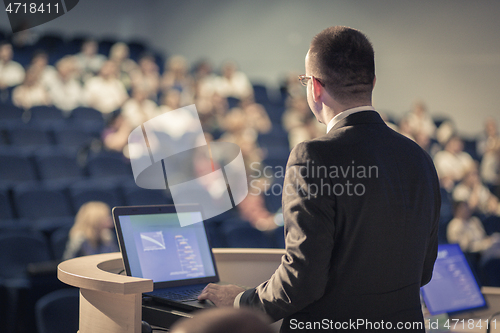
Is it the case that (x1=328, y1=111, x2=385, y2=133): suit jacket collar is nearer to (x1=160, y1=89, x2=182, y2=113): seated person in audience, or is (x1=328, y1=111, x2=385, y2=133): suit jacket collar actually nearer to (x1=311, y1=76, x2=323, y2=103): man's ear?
(x1=311, y1=76, x2=323, y2=103): man's ear

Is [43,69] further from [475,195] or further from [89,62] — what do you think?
[475,195]

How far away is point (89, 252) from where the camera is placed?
8.59 ft

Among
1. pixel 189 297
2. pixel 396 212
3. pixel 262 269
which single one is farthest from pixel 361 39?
pixel 262 269

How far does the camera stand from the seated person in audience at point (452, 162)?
5230 mm

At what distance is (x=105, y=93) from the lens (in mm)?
4934

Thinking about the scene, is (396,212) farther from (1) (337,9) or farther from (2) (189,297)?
(1) (337,9)

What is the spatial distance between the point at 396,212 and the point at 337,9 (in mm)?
6409

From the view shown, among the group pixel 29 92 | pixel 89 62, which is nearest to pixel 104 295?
pixel 29 92

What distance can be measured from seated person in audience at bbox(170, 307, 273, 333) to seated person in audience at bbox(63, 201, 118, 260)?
8.08 feet

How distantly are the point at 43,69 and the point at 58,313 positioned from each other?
3.68 meters

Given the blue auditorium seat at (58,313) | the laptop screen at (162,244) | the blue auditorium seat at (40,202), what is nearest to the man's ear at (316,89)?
the laptop screen at (162,244)

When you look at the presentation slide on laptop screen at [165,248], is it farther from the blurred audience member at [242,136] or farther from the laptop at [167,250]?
the blurred audience member at [242,136]

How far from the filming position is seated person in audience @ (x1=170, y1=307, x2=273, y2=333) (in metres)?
0.31

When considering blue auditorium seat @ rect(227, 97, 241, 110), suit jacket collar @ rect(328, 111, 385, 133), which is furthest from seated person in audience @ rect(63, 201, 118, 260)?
blue auditorium seat @ rect(227, 97, 241, 110)
